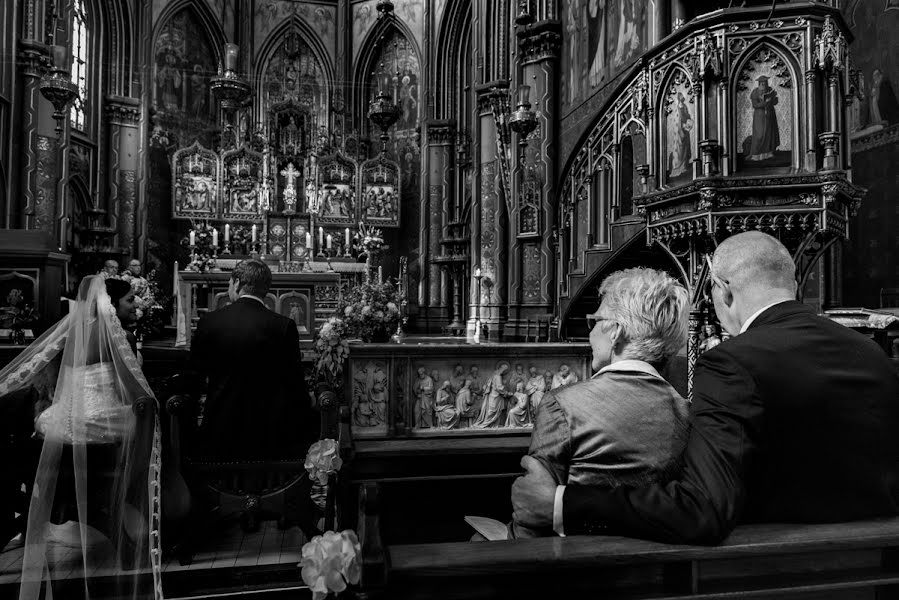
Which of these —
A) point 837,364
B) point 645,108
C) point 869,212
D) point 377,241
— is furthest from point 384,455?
point 377,241

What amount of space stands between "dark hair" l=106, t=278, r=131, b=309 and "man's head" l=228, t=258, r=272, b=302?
0.89 meters

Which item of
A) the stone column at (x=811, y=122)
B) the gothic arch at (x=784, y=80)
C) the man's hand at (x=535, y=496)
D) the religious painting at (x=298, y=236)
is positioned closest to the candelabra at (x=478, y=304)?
the religious painting at (x=298, y=236)

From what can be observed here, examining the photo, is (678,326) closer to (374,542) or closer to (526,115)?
(374,542)

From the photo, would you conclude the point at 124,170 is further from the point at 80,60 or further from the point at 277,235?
the point at 277,235

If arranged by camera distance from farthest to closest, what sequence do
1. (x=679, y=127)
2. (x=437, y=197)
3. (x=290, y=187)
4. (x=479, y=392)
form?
1. (x=437, y=197)
2. (x=290, y=187)
3. (x=679, y=127)
4. (x=479, y=392)

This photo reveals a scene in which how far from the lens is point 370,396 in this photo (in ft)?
16.8

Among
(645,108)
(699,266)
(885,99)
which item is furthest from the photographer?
(885,99)

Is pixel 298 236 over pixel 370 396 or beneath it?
over

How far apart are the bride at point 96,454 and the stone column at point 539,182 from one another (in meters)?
9.03

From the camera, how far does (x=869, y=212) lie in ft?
34.1

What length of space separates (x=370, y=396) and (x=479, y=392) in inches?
35.2

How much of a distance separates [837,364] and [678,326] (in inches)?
18.3

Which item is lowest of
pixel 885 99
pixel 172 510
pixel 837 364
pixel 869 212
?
pixel 172 510

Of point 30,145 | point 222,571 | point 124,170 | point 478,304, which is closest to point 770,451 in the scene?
point 222,571
